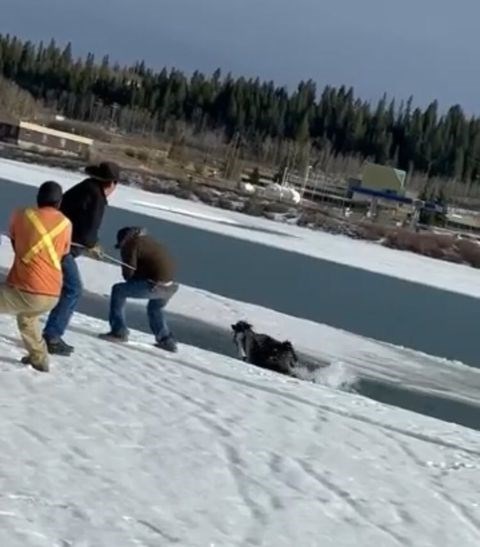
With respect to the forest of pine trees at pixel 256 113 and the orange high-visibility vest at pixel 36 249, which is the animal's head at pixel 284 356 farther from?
the forest of pine trees at pixel 256 113

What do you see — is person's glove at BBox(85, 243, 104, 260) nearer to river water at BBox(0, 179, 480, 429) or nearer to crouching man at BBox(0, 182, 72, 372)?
crouching man at BBox(0, 182, 72, 372)

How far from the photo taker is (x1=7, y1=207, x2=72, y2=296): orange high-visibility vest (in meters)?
7.86

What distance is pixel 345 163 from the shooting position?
111m

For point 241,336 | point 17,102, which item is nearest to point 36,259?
point 241,336

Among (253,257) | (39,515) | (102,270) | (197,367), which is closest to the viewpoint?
(39,515)

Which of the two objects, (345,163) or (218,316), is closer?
(218,316)

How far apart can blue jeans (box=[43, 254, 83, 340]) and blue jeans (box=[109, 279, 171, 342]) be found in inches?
44.2

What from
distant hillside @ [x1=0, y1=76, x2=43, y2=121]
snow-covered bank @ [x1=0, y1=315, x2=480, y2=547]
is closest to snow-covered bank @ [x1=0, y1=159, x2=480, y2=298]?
snow-covered bank @ [x1=0, y1=315, x2=480, y2=547]

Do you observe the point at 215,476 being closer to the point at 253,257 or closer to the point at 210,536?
the point at 210,536

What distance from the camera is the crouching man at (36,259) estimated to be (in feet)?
25.8

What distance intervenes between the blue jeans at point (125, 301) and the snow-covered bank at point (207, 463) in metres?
0.53

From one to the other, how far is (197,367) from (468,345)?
13203mm

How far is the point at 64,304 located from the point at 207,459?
2.38 metres

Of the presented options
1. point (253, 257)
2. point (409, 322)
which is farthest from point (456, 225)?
point (409, 322)
